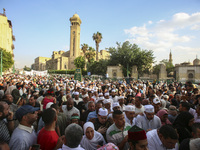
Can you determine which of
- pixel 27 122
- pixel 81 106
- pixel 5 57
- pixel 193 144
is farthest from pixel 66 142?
pixel 5 57

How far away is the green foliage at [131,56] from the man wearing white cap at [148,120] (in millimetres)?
26490

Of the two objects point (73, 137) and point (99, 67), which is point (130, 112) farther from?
point (99, 67)

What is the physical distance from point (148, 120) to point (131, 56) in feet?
89.0

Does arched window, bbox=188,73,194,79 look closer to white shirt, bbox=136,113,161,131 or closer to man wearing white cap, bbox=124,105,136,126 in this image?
white shirt, bbox=136,113,161,131

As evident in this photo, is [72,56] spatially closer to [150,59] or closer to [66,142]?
[150,59]

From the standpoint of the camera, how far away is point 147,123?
354cm

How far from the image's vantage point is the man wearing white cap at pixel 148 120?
3.43 m

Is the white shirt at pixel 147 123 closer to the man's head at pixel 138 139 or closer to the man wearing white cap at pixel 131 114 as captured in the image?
the man wearing white cap at pixel 131 114

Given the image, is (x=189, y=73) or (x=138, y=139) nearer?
(x=138, y=139)

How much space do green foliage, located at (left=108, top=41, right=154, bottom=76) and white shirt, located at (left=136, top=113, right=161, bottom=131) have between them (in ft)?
86.9

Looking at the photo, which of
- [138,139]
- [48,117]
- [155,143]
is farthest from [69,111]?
[138,139]

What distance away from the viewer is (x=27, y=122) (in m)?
2.32

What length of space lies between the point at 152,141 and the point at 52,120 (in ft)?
6.08

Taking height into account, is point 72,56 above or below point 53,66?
above
